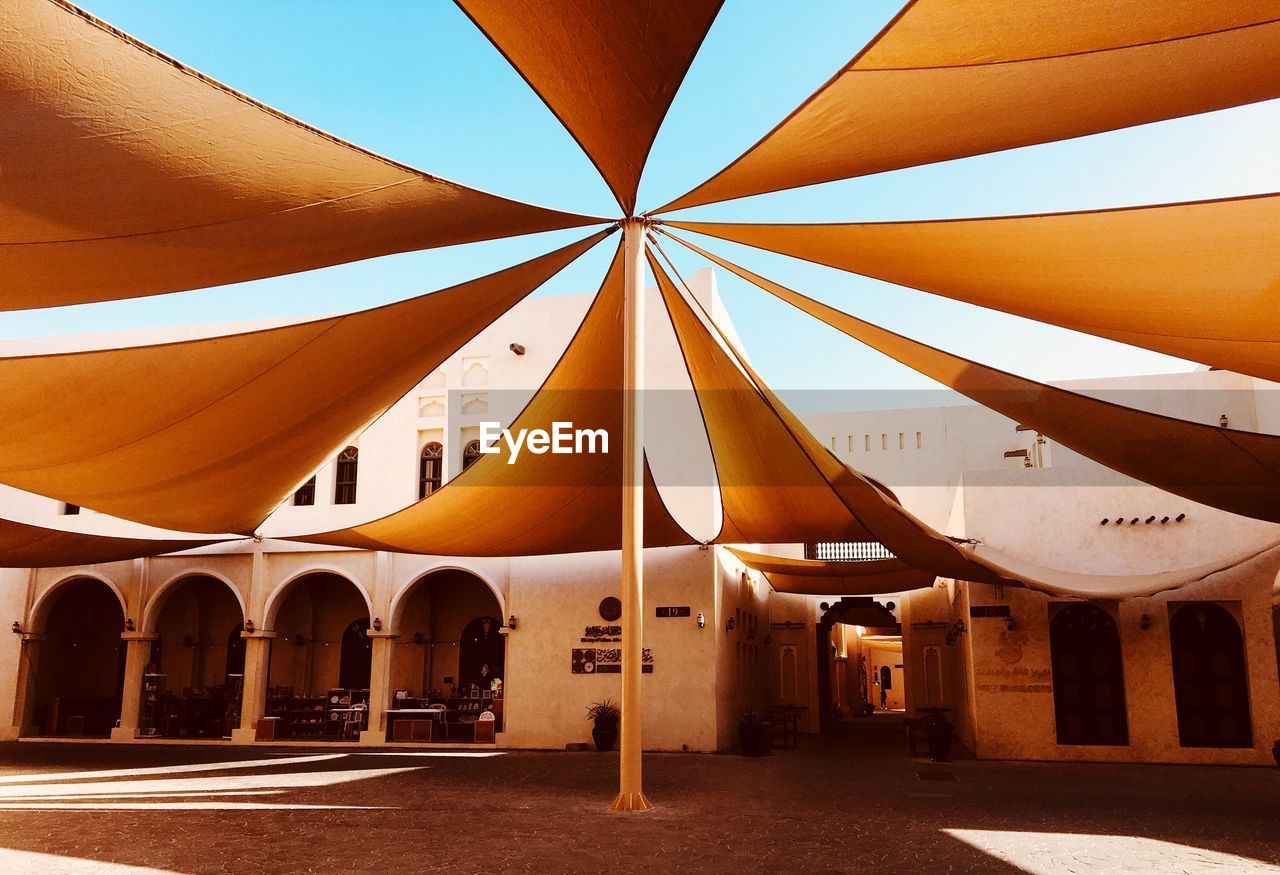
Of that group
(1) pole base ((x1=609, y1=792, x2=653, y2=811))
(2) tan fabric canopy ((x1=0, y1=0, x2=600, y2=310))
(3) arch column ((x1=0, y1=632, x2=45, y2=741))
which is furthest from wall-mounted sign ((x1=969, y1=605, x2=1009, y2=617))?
(3) arch column ((x1=0, y1=632, x2=45, y2=741))

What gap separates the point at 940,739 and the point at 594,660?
15.4ft

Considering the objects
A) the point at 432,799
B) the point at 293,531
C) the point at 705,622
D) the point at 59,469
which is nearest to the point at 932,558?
the point at 705,622

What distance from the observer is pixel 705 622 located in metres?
12.9

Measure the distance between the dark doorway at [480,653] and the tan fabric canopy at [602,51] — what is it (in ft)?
40.0

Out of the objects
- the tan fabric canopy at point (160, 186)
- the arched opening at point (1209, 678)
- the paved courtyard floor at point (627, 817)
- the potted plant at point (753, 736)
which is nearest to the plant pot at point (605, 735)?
the paved courtyard floor at point (627, 817)

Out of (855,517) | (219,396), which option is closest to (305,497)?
(219,396)

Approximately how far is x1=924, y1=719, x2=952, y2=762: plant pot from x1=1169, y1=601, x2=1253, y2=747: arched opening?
2.67 metres

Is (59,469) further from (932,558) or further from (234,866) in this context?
(932,558)

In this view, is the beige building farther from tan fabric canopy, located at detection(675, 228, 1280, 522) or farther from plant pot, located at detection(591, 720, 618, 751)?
tan fabric canopy, located at detection(675, 228, 1280, 522)

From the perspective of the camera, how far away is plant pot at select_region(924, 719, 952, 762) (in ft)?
38.9

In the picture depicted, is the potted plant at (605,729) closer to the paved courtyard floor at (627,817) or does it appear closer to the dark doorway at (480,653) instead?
the paved courtyard floor at (627,817)

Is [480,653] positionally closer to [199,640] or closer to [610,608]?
[610,608]

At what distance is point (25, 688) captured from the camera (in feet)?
50.2

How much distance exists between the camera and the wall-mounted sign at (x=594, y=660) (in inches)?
520
